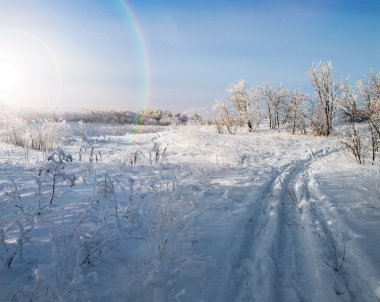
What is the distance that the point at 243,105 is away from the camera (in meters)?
39.4

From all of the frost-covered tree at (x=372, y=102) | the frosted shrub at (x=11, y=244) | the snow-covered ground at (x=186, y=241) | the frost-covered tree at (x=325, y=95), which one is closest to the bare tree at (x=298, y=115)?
the frost-covered tree at (x=325, y=95)

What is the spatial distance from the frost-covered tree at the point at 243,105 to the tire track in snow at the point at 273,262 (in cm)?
3163

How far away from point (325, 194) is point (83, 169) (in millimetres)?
6057

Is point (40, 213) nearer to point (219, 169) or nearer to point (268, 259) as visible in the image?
point (268, 259)

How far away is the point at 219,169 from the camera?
10773mm

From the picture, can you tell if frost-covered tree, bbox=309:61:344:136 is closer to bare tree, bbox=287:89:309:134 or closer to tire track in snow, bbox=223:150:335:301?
bare tree, bbox=287:89:309:134

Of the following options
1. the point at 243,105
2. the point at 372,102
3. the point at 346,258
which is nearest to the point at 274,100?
the point at 243,105

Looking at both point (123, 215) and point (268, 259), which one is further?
point (123, 215)

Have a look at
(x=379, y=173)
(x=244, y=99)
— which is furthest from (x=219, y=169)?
(x=244, y=99)

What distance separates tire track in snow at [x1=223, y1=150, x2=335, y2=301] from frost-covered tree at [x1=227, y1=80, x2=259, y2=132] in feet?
104

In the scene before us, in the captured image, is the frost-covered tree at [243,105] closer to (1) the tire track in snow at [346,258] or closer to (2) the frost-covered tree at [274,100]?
(2) the frost-covered tree at [274,100]

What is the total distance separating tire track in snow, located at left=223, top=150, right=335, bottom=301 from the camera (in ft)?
13.3

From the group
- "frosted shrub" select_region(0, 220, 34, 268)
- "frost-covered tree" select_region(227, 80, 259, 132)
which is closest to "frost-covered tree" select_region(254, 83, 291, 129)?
"frost-covered tree" select_region(227, 80, 259, 132)

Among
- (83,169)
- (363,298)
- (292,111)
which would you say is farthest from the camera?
(292,111)
